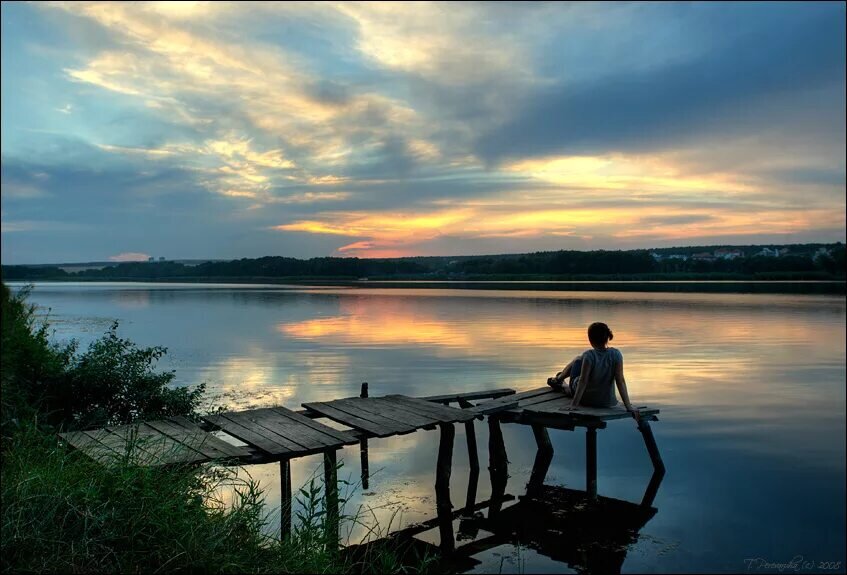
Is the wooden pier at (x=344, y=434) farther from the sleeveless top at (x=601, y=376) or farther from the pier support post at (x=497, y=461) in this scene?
the sleeveless top at (x=601, y=376)

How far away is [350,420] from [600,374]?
400 cm

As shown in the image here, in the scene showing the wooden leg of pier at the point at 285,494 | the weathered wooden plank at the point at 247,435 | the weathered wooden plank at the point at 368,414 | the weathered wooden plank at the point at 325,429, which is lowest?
the wooden leg of pier at the point at 285,494

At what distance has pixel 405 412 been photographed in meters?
10.4

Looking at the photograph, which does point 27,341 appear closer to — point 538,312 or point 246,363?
point 246,363

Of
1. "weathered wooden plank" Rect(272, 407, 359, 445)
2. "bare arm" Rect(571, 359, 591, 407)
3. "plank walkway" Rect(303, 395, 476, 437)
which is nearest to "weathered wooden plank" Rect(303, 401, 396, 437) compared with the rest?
"plank walkway" Rect(303, 395, 476, 437)

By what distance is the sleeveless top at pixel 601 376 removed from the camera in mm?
10336

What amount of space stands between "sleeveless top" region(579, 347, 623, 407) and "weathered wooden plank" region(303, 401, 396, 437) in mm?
3402

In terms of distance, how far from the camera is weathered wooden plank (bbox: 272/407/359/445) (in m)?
8.55

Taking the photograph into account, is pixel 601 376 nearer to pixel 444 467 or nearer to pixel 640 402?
pixel 444 467

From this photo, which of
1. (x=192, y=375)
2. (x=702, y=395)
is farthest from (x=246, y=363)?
(x=702, y=395)

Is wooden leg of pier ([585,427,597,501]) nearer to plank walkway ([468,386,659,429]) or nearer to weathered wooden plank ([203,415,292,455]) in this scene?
plank walkway ([468,386,659,429])

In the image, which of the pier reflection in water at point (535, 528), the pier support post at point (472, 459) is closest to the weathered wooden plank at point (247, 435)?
the pier reflection in water at point (535, 528)

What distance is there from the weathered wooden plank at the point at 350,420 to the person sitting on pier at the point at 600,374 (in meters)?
3.31
